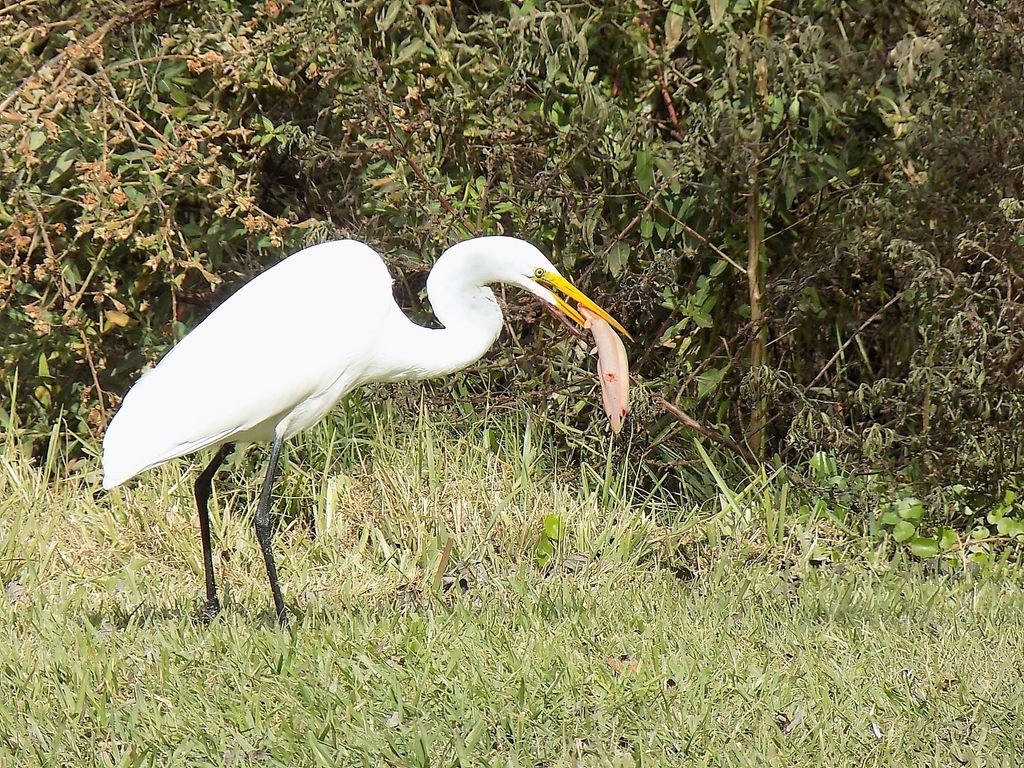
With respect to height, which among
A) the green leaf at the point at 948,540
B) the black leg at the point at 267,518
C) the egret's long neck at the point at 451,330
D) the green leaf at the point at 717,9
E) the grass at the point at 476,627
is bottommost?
the green leaf at the point at 948,540

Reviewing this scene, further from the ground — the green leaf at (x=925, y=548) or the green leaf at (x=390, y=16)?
the green leaf at (x=390, y=16)

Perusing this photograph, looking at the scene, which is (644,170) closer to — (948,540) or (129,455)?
(948,540)

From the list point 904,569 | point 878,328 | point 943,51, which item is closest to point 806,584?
point 904,569

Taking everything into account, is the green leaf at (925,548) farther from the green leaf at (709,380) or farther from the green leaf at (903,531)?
the green leaf at (709,380)

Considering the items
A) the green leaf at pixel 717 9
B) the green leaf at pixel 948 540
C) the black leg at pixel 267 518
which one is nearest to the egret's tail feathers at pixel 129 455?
the black leg at pixel 267 518

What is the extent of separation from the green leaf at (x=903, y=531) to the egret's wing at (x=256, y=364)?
2115 mm

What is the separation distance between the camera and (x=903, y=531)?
16.2ft

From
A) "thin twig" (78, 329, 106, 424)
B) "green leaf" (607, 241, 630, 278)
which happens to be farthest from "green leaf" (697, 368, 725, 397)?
"thin twig" (78, 329, 106, 424)

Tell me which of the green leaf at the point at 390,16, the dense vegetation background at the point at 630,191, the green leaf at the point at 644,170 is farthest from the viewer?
the green leaf at the point at 390,16

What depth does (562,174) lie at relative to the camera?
17.1ft

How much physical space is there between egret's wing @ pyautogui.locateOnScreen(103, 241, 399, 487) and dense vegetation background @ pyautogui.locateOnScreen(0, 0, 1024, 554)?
1189mm

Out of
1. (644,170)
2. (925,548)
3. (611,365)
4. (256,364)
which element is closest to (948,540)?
(925,548)

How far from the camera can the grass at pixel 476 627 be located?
10.5 feet

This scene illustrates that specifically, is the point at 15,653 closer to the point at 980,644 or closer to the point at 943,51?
the point at 980,644
